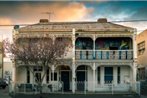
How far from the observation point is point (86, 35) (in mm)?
36219

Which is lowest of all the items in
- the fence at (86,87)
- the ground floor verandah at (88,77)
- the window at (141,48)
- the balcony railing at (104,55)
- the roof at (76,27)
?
the fence at (86,87)

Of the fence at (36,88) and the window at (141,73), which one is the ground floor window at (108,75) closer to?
the fence at (36,88)

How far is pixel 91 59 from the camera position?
1416 inches

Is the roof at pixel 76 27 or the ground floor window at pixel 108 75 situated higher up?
the roof at pixel 76 27

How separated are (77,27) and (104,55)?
4370 mm

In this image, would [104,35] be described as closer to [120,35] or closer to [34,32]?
[120,35]

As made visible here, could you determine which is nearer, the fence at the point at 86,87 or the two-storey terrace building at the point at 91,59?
the fence at the point at 86,87

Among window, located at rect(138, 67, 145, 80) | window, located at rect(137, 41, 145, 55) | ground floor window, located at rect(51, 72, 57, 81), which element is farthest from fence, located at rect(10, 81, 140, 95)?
window, located at rect(137, 41, 145, 55)

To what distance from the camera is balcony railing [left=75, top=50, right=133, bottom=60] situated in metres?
36.2

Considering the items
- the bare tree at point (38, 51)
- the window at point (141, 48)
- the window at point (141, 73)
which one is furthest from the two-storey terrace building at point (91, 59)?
the window at point (141, 73)

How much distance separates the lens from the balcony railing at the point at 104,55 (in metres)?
36.2

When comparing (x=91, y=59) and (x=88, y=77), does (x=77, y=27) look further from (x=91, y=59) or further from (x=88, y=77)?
(x=88, y=77)

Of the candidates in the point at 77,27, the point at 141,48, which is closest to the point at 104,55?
the point at 77,27

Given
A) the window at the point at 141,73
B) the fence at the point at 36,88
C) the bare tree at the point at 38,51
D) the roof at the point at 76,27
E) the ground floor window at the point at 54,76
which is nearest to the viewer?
the bare tree at the point at 38,51
